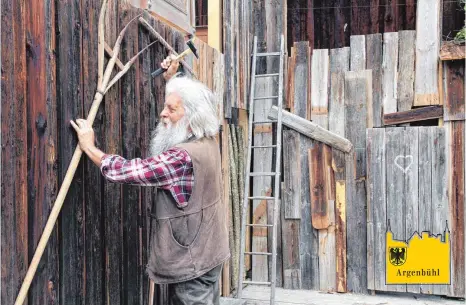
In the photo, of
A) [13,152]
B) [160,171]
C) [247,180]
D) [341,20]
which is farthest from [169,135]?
[341,20]

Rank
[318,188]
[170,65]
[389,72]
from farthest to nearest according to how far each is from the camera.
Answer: [318,188] → [389,72] → [170,65]

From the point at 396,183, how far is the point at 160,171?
4.40 m

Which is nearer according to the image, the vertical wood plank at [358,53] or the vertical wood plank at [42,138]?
the vertical wood plank at [42,138]

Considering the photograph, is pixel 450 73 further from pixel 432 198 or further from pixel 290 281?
pixel 290 281

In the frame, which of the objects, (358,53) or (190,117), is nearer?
(190,117)

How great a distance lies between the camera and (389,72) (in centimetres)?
665

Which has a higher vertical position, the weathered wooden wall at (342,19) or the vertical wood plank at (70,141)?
the weathered wooden wall at (342,19)

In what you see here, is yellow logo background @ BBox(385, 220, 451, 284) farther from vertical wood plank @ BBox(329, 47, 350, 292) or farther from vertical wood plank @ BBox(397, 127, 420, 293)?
vertical wood plank @ BBox(329, 47, 350, 292)

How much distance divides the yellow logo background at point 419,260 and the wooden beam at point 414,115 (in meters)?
1.39

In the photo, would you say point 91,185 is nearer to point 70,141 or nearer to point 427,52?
point 70,141

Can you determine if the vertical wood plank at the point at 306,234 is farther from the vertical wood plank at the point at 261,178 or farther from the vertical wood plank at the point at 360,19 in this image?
the vertical wood plank at the point at 360,19

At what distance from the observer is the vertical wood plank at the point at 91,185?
3000 millimetres

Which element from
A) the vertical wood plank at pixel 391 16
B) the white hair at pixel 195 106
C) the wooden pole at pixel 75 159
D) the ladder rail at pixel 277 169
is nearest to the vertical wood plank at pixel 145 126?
the wooden pole at pixel 75 159

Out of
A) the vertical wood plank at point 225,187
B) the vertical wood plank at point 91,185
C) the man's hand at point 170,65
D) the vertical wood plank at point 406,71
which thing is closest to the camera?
the vertical wood plank at point 91,185
